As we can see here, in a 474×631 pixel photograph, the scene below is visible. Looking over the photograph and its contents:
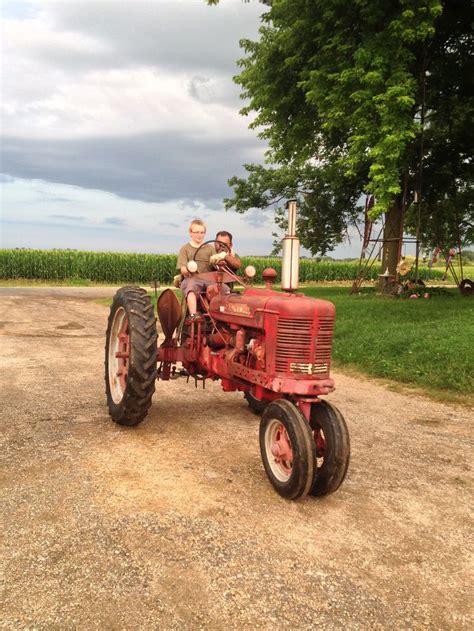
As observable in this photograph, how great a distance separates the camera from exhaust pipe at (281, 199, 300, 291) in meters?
3.47

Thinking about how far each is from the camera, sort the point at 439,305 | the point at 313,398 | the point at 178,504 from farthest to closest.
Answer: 1. the point at 439,305
2. the point at 313,398
3. the point at 178,504

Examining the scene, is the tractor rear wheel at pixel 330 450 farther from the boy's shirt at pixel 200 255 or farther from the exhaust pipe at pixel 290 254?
the boy's shirt at pixel 200 255

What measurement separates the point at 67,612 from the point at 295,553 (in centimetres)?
119

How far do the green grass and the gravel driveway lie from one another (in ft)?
6.29

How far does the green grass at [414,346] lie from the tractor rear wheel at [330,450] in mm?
3662

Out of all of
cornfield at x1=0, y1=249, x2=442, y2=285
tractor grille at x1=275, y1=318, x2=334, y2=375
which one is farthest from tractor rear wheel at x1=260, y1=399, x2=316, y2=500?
cornfield at x1=0, y1=249, x2=442, y2=285

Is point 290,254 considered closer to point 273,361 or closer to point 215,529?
point 273,361

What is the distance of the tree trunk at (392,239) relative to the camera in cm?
1708

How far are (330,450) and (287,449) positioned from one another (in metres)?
0.29

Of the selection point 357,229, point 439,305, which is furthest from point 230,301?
point 357,229

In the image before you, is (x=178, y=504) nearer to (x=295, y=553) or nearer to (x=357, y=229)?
(x=295, y=553)

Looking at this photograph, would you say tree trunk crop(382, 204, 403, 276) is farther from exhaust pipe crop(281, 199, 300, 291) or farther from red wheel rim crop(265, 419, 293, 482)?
red wheel rim crop(265, 419, 293, 482)

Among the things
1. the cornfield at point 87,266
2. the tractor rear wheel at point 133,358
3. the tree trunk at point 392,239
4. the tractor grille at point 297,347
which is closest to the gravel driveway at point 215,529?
the tractor rear wheel at point 133,358

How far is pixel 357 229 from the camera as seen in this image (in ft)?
67.2
